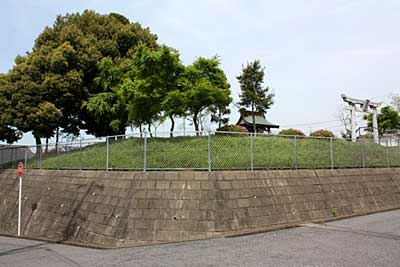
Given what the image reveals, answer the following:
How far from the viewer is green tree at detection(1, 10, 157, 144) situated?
16.8 meters

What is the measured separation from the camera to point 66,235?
8.51 meters

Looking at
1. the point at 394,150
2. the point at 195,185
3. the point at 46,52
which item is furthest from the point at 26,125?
the point at 394,150

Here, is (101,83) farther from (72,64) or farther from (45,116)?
(45,116)

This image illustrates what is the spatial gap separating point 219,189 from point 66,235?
15.3ft

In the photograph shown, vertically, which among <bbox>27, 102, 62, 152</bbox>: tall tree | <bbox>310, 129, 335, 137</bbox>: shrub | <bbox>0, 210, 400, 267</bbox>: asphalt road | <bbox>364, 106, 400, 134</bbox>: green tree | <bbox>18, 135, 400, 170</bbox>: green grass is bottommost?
<bbox>0, 210, 400, 267</bbox>: asphalt road

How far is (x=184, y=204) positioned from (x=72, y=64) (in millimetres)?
13623

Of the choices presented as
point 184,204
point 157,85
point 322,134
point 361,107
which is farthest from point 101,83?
point 361,107

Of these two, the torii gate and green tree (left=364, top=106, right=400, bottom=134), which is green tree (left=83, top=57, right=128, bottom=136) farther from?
green tree (left=364, top=106, right=400, bottom=134)

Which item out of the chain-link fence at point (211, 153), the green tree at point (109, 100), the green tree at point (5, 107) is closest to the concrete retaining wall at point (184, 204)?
the chain-link fence at point (211, 153)

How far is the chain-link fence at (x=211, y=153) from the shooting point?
8761mm

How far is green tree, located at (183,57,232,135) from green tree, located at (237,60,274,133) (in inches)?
316

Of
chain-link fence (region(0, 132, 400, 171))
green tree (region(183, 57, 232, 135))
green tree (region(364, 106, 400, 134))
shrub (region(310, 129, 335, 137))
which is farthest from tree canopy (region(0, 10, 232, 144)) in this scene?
green tree (region(364, 106, 400, 134))

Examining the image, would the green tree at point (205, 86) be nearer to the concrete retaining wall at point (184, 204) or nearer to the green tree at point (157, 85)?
the green tree at point (157, 85)

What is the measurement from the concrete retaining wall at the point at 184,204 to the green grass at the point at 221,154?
0.56 metres
